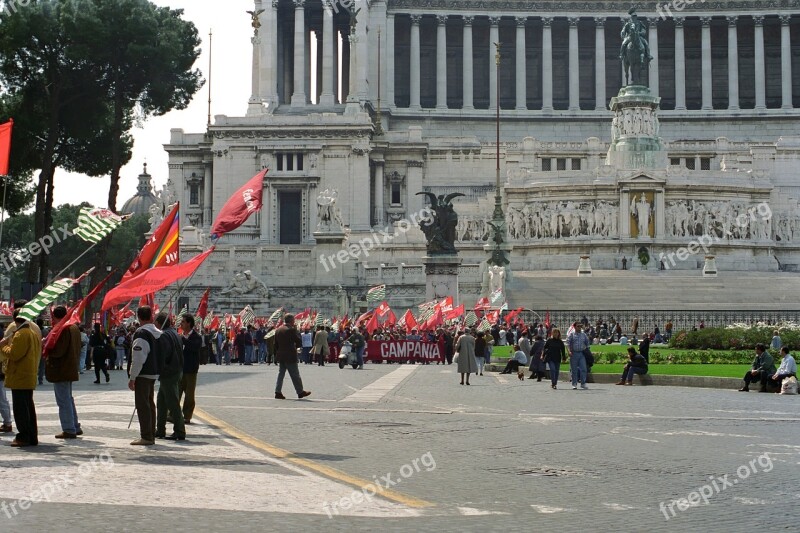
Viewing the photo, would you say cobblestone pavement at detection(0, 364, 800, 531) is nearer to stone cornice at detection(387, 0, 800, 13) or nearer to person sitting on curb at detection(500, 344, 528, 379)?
person sitting on curb at detection(500, 344, 528, 379)

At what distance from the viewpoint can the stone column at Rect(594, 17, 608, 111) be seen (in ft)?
341

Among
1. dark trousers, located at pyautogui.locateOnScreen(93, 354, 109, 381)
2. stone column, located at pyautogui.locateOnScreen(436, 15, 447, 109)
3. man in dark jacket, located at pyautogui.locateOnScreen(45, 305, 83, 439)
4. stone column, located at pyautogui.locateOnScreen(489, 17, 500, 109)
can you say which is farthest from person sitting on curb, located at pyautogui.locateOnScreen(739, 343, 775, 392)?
stone column, located at pyautogui.locateOnScreen(489, 17, 500, 109)

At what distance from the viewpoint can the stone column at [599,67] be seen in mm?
104000

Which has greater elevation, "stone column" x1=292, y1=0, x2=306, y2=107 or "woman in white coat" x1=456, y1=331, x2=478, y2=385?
"stone column" x1=292, y1=0, x2=306, y2=107

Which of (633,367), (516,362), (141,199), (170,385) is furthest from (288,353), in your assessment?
(141,199)

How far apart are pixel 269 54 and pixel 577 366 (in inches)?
2785

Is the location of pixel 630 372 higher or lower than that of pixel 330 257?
lower

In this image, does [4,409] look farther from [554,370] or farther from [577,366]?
[577,366]

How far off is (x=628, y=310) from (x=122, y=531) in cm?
4280

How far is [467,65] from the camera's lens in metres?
104

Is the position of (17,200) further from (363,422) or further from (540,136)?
(540,136)

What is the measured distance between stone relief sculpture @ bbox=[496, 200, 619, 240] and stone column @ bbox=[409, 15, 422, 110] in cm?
2864

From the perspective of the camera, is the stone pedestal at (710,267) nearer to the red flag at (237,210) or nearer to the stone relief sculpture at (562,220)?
the stone relief sculpture at (562,220)

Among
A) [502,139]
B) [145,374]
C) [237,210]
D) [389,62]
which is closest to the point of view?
[145,374]
